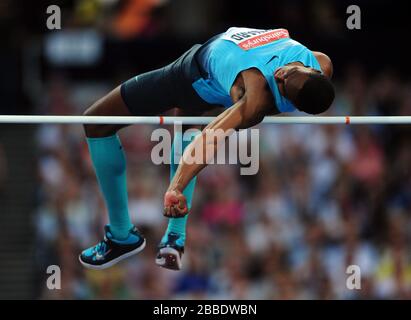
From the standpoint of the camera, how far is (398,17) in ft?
57.7

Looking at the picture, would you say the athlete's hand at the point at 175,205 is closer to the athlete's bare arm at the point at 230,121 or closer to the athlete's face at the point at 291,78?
the athlete's bare arm at the point at 230,121

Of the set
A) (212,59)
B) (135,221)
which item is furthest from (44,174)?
(212,59)

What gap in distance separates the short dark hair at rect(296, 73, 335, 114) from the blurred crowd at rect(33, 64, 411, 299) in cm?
581

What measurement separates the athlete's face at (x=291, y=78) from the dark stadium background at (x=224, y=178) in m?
5.77

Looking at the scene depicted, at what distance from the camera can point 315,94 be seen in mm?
9578

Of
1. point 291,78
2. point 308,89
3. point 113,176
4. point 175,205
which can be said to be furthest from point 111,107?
point 308,89

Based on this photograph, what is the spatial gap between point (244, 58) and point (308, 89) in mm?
785

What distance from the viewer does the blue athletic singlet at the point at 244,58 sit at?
32.8 feet

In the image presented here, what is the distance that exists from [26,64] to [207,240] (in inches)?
167

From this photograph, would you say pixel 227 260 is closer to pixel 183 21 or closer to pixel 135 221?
pixel 135 221

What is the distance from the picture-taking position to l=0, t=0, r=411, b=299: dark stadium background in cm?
1533

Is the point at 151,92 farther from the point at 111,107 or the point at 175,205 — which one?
the point at 175,205

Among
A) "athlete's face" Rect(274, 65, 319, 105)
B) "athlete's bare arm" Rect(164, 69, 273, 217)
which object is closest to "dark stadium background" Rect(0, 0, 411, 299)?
"athlete's bare arm" Rect(164, 69, 273, 217)

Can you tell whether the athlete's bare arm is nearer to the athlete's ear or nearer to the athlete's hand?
the athlete's hand
